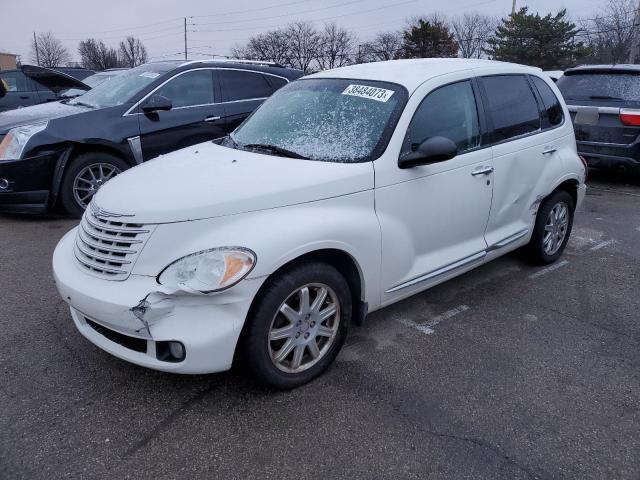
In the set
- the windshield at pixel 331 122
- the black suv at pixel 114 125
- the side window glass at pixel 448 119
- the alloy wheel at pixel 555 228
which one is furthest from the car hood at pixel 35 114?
the alloy wheel at pixel 555 228

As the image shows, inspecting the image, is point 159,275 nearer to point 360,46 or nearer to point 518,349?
point 518,349

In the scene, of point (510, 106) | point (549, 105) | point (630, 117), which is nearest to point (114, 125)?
point (510, 106)

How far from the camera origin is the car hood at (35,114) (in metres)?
5.95

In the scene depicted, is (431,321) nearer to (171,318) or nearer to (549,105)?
(171,318)

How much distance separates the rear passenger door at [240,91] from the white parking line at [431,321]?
3.92m

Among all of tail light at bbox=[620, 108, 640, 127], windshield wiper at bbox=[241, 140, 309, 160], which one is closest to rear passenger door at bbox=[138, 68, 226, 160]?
windshield wiper at bbox=[241, 140, 309, 160]

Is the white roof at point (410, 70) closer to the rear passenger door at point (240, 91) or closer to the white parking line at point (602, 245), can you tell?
the white parking line at point (602, 245)

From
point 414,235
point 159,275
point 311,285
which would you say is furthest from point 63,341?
point 414,235

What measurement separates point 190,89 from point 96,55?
225ft

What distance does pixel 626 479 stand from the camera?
235cm

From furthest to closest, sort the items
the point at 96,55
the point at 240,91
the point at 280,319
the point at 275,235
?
the point at 96,55 < the point at 240,91 < the point at 280,319 < the point at 275,235

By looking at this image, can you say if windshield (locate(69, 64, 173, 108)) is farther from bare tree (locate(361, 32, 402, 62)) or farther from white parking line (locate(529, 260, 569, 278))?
bare tree (locate(361, 32, 402, 62))

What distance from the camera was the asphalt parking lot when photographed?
7.92ft

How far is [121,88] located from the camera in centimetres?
650
